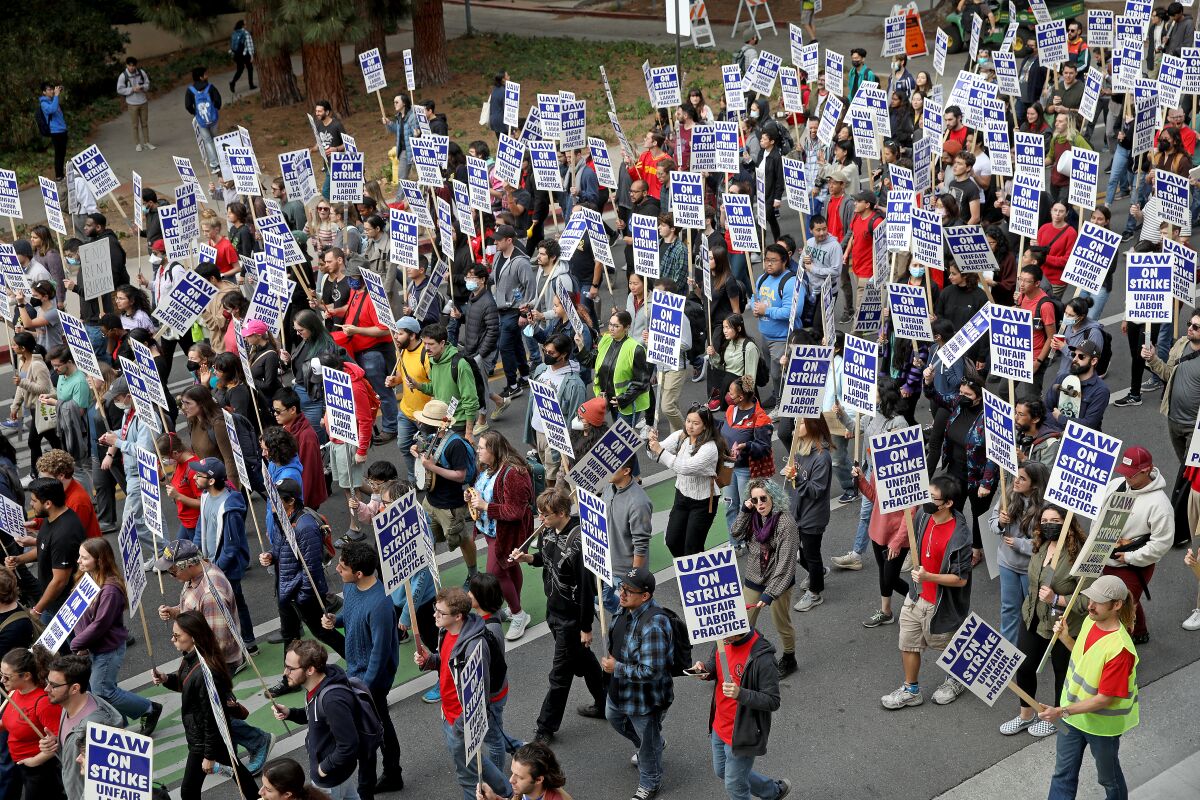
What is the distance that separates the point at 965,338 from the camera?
1176 centimetres

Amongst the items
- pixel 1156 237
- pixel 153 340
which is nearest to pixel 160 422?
pixel 153 340

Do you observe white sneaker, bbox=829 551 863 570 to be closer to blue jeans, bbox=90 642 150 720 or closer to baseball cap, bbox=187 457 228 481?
baseball cap, bbox=187 457 228 481

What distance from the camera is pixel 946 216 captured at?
1475 cm

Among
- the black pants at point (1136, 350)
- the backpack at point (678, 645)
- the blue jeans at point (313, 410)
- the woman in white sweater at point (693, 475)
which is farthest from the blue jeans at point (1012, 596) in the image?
the blue jeans at point (313, 410)

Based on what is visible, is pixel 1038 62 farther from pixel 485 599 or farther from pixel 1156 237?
pixel 485 599

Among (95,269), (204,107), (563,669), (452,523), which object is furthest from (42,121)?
(563,669)

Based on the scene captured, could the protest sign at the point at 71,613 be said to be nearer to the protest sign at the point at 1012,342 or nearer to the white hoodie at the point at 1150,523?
the white hoodie at the point at 1150,523

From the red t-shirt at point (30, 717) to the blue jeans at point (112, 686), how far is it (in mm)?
1120

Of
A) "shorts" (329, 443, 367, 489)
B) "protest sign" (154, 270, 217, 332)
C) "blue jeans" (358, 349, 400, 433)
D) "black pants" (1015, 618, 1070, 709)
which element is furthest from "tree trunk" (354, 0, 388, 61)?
"black pants" (1015, 618, 1070, 709)

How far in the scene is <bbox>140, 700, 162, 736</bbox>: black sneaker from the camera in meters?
9.98

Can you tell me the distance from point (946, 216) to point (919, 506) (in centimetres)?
548

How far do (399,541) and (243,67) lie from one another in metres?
23.9

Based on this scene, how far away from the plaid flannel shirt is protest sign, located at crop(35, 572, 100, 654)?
11.5ft

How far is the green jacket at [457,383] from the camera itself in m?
12.1
